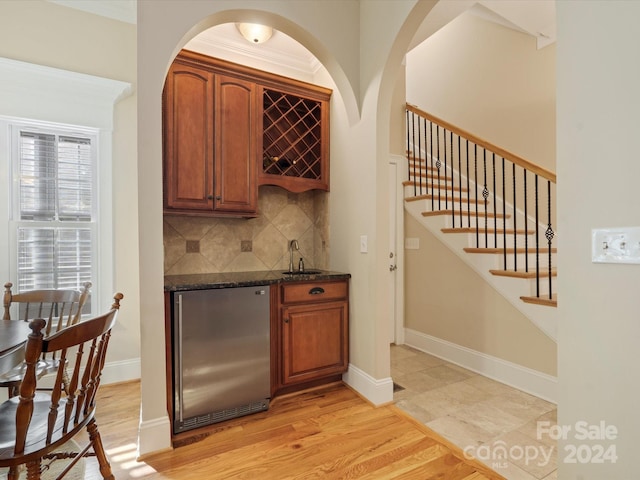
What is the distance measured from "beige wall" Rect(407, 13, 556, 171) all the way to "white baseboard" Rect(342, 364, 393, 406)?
10.6 feet

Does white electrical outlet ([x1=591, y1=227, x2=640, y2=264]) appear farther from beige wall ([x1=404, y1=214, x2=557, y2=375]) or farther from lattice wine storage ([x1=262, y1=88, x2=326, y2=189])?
lattice wine storage ([x1=262, y1=88, x2=326, y2=189])

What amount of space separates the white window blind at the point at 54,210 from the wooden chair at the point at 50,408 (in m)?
1.41

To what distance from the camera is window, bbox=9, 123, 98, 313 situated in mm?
2500

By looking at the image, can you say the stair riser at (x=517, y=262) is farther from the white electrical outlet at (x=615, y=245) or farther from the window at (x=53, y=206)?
Answer: the window at (x=53, y=206)

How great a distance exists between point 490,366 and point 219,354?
2.37 m

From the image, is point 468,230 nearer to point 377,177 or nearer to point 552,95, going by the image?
point 377,177

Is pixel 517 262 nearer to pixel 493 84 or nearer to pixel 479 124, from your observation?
pixel 479 124

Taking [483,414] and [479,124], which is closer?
[483,414]

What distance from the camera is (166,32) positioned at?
1.91 m

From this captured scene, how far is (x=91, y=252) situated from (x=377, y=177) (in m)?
2.49

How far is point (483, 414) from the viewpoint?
2.28 m

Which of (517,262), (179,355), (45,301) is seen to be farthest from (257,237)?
(517,262)

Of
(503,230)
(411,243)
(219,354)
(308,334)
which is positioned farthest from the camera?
(411,243)

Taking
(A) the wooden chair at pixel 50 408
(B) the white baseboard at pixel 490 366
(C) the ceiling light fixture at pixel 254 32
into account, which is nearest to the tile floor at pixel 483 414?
(B) the white baseboard at pixel 490 366
